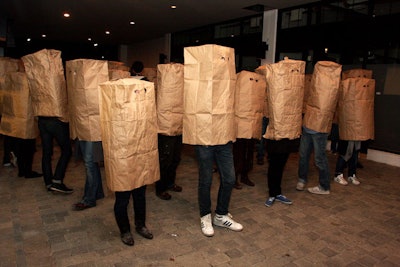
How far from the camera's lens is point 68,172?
468 cm

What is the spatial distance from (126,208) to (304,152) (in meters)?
2.53

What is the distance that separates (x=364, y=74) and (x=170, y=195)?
405 centimetres

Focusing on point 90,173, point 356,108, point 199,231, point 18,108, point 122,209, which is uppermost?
point 356,108

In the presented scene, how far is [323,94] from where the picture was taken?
12.2ft

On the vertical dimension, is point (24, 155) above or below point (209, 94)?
below

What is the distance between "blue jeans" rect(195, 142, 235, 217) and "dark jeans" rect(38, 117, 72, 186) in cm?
182

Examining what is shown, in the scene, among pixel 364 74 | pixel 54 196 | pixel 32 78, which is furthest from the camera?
pixel 364 74

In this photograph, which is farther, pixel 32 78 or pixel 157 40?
pixel 157 40

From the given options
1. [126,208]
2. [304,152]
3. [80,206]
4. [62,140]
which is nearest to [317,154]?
[304,152]

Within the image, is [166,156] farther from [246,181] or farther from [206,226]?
[246,181]

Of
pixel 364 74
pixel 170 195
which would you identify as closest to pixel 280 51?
pixel 364 74

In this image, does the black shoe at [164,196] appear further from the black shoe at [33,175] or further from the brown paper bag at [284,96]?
the black shoe at [33,175]

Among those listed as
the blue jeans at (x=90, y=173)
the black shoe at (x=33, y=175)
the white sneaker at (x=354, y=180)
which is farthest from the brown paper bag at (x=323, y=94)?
the black shoe at (x=33, y=175)

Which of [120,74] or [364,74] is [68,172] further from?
[364,74]
